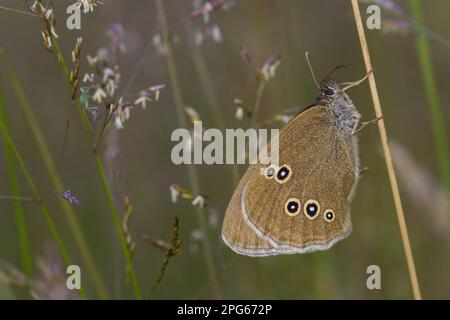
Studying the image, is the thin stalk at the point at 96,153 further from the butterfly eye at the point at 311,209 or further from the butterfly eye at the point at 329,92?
the butterfly eye at the point at 329,92

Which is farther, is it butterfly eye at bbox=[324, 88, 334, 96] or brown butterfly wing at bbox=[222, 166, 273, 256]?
butterfly eye at bbox=[324, 88, 334, 96]

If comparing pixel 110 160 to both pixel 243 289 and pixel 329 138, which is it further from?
pixel 243 289

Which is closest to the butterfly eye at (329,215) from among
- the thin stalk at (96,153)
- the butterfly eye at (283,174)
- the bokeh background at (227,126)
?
the butterfly eye at (283,174)

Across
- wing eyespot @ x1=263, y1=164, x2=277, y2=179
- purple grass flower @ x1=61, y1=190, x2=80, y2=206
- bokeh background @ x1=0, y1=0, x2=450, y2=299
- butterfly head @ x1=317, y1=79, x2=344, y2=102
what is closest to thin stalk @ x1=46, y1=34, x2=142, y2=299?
purple grass flower @ x1=61, y1=190, x2=80, y2=206

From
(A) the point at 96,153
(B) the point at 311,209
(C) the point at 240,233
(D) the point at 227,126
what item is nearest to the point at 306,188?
(B) the point at 311,209

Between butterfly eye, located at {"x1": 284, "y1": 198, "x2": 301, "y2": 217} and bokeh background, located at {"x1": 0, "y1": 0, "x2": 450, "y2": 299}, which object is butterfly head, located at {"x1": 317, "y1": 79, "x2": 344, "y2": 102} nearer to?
bokeh background, located at {"x1": 0, "y1": 0, "x2": 450, "y2": 299}
